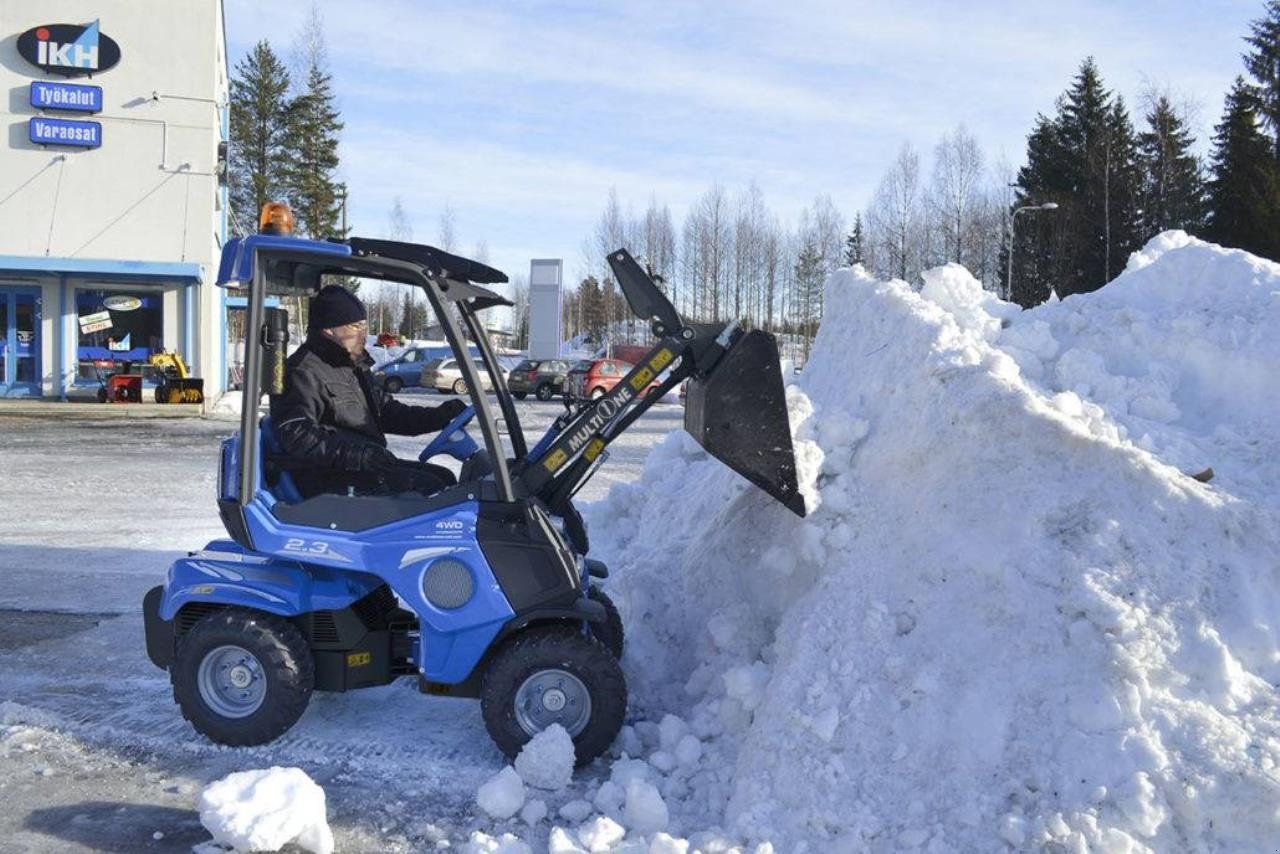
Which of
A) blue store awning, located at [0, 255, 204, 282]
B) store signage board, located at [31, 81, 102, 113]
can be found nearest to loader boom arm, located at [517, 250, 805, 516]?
blue store awning, located at [0, 255, 204, 282]

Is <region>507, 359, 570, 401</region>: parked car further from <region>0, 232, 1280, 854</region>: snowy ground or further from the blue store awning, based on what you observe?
<region>0, 232, 1280, 854</region>: snowy ground

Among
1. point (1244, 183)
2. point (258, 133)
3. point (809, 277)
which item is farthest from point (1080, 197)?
point (258, 133)

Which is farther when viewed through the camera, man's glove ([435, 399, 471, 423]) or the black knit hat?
man's glove ([435, 399, 471, 423])

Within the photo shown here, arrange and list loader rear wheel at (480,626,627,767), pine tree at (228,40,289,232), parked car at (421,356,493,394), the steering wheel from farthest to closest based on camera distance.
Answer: pine tree at (228,40,289,232) < parked car at (421,356,493,394) < the steering wheel < loader rear wheel at (480,626,627,767)

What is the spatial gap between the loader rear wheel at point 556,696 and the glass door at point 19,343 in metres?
23.2

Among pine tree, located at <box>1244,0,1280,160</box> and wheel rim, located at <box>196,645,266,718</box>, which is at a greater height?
pine tree, located at <box>1244,0,1280,160</box>

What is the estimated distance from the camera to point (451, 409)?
18.5ft

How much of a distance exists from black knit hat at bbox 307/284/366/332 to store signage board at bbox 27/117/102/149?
71.1 ft

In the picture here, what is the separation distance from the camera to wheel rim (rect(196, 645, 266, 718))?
4738 millimetres

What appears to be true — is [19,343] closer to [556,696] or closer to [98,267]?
[98,267]

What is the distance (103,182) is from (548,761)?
76.9ft

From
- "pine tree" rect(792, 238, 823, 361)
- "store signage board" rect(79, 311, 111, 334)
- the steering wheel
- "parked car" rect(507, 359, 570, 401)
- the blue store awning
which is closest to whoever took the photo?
the steering wheel

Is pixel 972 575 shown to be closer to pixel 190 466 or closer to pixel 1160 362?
pixel 1160 362

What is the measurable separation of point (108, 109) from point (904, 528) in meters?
24.0
